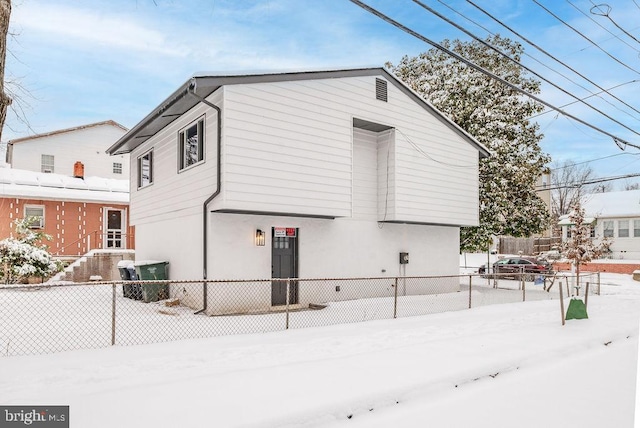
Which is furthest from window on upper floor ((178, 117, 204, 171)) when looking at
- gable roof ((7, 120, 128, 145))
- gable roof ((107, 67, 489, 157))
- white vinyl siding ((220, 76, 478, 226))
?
gable roof ((7, 120, 128, 145))

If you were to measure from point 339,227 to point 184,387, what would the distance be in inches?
360

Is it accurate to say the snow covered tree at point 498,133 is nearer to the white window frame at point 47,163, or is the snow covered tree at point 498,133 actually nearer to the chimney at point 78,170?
the chimney at point 78,170

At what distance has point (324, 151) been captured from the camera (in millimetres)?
12961

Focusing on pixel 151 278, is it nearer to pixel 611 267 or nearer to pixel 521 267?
pixel 521 267

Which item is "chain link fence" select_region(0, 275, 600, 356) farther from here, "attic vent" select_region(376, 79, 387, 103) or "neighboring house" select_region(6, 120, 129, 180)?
"neighboring house" select_region(6, 120, 129, 180)

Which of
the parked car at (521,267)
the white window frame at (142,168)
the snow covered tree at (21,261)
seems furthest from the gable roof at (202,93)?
the parked car at (521,267)

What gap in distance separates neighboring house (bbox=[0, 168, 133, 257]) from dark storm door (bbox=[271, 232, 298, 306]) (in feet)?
39.8

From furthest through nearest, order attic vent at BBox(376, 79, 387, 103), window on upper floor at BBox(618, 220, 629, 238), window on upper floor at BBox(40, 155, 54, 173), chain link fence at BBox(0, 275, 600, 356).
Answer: window on upper floor at BBox(618, 220, 629, 238)
window on upper floor at BBox(40, 155, 54, 173)
attic vent at BBox(376, 79, 387, 103)
chain link fence at BBox(0, 275, 600, 356)

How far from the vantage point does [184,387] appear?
18.4 feet

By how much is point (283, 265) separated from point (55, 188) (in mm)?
14105

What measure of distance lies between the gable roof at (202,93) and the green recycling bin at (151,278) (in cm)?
449

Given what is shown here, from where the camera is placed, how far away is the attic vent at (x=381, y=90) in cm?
1464

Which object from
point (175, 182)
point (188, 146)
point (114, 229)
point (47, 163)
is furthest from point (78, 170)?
point (188, 146)

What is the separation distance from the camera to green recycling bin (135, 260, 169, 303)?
13.5 m
